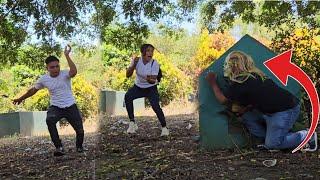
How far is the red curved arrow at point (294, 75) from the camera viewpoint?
126 inches

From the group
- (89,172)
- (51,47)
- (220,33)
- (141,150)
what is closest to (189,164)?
(141,150)

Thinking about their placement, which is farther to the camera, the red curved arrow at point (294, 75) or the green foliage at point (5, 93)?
the green foliage at point (5, 93)

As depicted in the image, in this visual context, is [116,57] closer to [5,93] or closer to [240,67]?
[240,67]

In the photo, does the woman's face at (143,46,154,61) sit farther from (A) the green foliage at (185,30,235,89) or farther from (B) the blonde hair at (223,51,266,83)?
(B) the blonde hair at (223,51,266,83)

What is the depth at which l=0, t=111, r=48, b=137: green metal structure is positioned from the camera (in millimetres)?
3449

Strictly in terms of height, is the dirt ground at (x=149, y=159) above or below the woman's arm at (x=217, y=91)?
below

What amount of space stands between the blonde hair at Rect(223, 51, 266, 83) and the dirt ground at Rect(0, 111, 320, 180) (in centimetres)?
37

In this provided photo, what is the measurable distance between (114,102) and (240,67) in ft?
2.70

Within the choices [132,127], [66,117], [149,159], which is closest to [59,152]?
[66,117]

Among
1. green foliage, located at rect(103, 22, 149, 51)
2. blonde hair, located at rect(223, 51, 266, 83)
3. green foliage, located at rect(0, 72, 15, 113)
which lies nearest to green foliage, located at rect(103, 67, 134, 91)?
green foliage, located at rect(103, 22, 149, 51)

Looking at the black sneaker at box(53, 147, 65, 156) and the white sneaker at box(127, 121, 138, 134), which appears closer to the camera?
the white sneaker at box(127, 121, 138, 134)

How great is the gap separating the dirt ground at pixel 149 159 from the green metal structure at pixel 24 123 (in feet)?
0.26

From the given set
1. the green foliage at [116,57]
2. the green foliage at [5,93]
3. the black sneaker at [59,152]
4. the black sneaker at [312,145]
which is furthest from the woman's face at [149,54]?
the black sneaker at [312,145]

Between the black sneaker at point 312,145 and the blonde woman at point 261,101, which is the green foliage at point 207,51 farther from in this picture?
the black sneaker at point 312,145
